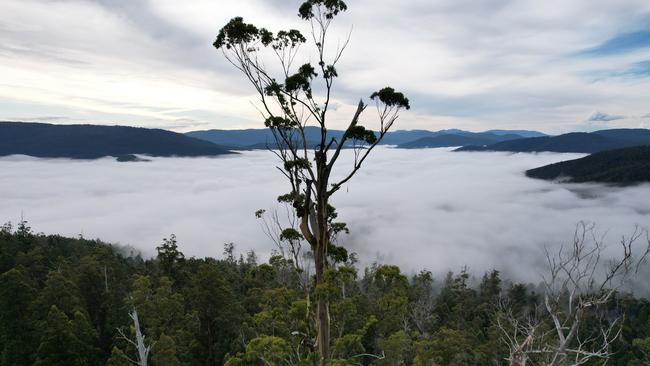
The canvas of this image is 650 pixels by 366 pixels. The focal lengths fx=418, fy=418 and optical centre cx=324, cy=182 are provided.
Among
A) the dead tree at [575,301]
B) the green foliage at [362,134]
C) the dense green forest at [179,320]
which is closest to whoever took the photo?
the dead tree at [575,301]

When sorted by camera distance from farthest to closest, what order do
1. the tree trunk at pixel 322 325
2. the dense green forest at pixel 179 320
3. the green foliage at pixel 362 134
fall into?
the dense green forest at pixel 179 320 < the tree trunk at pixel 322 325 < the green foliage at pixel 362 134

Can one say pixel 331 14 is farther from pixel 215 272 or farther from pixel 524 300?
pixel 524 300

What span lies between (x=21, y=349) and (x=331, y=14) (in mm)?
30391

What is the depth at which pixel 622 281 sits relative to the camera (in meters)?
7.66

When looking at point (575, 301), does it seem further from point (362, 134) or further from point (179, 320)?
point (179, 320)

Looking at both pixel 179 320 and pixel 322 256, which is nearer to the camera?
pixel 322 256

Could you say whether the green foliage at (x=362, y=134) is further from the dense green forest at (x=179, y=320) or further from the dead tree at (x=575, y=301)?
the dead tree at (x=575, y=301)

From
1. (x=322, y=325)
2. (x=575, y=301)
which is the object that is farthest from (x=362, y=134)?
(x=575, y=301)

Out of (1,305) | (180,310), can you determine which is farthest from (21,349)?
(180,310)

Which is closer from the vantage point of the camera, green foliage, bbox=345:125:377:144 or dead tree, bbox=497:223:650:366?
dead tree, bbox=497:223:650:366

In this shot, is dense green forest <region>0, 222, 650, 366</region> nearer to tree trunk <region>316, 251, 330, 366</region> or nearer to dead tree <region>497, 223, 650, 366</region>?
tree trunk <region>316, 251, 330, 366</region>

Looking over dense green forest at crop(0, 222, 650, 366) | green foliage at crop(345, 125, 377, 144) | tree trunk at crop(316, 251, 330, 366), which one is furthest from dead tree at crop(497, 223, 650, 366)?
green foliage at crop(345, 125, 377, 144)

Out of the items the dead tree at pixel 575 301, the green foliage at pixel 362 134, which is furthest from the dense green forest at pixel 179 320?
the dead tree at pixel 575 301

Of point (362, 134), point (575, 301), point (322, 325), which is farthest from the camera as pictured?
point (322, 325)
